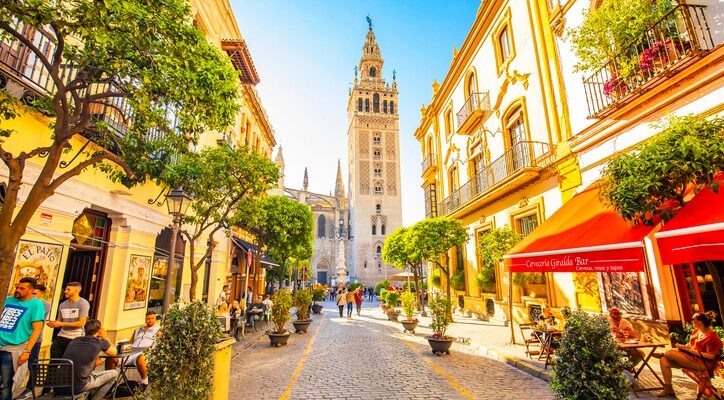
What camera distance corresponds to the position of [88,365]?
4.36m

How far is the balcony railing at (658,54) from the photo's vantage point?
6121mm

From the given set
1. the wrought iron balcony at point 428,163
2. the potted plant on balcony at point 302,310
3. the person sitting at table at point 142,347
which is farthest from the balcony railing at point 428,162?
the person sitting at table at point 142,347

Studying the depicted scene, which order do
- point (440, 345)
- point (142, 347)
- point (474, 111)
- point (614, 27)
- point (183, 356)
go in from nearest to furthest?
point (183, 356) → point (142, 347) → point (614, 27) → point (440, 345) → point (474, 111)

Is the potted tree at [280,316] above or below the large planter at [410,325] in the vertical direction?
above

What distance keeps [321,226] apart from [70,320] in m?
57.6

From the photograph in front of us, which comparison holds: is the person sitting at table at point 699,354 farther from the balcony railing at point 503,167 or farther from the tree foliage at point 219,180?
the tree foliage at point 219,180

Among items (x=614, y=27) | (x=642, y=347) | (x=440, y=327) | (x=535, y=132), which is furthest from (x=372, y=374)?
(x=535, y=132)

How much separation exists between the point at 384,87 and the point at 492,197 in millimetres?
52679

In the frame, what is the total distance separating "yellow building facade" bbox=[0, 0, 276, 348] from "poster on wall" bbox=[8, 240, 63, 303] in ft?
0.05

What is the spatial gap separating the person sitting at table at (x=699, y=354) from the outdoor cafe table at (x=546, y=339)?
187 centimetres

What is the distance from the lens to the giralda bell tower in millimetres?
54625

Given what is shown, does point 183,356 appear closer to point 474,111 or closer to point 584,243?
point 584,243

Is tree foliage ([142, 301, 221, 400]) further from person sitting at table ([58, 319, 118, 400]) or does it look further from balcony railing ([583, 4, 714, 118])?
balcony railing ([583, 4, 714, 118])

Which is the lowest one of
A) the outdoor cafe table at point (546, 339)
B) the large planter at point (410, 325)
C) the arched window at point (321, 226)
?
the large planter at point (410, 325)
